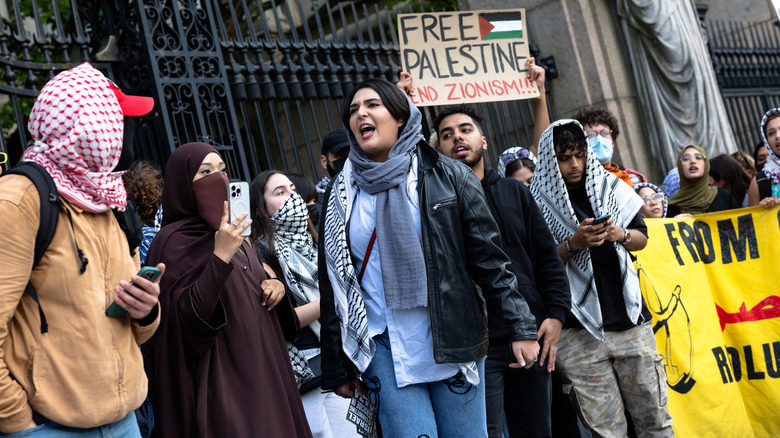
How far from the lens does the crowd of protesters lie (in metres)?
2.78

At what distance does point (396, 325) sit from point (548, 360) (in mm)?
1190

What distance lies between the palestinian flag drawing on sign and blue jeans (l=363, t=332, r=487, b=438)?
12.6 ft

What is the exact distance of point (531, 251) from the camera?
14.8 ft

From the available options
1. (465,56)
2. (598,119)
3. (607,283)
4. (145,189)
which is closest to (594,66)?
(598,119)

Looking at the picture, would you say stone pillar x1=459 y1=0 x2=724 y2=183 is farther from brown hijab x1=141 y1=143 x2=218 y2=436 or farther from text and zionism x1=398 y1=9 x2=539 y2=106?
brown hijab x1=141 y1=143 x2=218 y2=436

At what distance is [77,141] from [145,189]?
7.04 ft

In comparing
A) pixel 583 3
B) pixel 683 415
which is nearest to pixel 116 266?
pixel 683 415

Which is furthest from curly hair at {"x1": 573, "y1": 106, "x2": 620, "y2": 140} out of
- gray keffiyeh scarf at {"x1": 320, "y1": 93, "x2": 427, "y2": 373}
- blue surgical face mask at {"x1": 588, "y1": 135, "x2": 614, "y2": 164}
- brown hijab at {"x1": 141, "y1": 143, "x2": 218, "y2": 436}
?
brown hijab at {"x1": 141, "y1": 143, "x2": 218, "y2": 436}

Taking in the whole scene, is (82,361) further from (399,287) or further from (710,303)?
(710,303)

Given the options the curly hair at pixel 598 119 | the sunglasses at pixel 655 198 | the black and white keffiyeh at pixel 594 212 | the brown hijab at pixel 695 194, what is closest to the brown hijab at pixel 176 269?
the black and white keffiyeh at pixel 594 212

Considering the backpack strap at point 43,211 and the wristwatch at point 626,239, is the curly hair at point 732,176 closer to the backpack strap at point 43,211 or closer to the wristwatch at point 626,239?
the wristwatch at point 626,239

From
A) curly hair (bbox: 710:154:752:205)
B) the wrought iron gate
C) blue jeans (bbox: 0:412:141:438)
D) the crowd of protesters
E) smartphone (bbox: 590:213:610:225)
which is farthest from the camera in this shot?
curly hair (bbox: 710:154:752:205)

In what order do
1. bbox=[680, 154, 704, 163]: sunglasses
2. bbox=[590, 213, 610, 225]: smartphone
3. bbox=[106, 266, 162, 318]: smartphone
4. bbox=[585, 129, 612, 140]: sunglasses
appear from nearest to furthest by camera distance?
bbox=[106, 266, 162, 318]: smartphone, bbox=[590, 213, 610, 225]: smartphone, bbox=[585, 129, 612, 140]: sunglasses, bbox=[680, 154, 704, 163]: sunglasses

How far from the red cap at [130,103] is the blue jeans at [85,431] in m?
1.16
